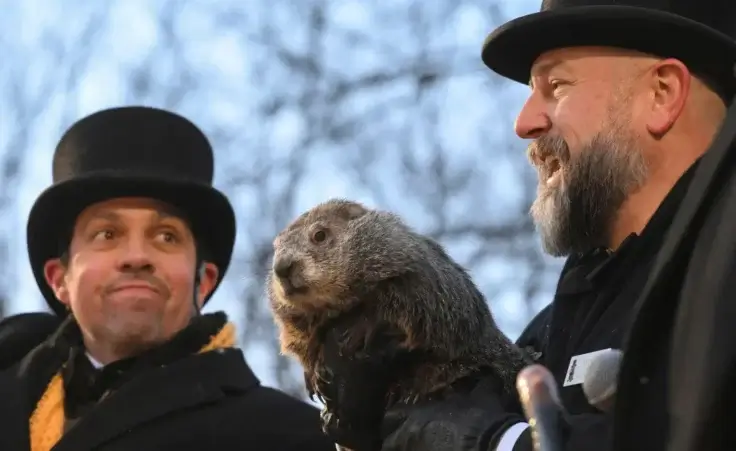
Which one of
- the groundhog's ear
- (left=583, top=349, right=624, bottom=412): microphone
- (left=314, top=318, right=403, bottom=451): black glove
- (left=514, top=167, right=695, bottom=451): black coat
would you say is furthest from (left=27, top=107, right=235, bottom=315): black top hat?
(left=583, top=349, right=624, bottom=412): microphone

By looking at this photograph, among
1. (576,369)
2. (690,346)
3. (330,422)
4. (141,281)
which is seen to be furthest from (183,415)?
(690,346)

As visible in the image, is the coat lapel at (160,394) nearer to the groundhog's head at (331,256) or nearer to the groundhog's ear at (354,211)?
the groundhog's head at (331,256)

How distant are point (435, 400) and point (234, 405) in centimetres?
136

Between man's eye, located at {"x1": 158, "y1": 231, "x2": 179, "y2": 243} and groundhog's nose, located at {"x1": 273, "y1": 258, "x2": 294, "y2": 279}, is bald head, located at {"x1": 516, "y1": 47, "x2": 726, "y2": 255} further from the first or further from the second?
man's eye, located at {"x1": 158, "y1": 231, "x2": 179, "y2": 243}

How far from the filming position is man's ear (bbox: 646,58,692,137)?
2.33 m

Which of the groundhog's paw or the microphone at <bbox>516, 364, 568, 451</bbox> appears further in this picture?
the groundhog's paw

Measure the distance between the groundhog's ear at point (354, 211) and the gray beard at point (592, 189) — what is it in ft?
1.46

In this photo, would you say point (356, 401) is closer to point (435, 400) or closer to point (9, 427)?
point (435, 400)

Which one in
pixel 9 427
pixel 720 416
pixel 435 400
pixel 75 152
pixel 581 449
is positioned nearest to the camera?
pixel 720 416

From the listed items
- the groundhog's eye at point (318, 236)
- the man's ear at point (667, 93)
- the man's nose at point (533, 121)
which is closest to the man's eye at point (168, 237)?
the groundhog's eye at point (318, 236)

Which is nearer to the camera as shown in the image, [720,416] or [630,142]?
[720,416]

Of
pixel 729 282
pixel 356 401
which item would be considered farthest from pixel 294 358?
pixel 729 282

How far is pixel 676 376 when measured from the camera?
1295mm

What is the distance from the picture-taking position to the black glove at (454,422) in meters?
2.02
